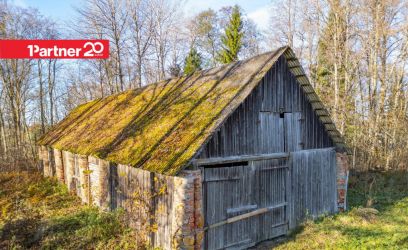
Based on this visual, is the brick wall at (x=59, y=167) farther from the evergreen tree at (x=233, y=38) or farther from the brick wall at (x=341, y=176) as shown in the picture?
the evergreen tree at (x=233, y=38)

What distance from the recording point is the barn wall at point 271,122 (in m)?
8.54

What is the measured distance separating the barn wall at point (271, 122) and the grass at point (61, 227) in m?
4.14

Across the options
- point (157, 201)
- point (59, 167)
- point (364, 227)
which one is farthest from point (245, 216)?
point (59, 167)

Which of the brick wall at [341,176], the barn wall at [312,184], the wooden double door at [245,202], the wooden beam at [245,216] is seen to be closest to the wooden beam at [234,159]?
the wooden double door at [245,202]

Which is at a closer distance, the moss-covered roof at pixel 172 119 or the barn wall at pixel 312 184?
the moss-covered roof at pixel 172 119

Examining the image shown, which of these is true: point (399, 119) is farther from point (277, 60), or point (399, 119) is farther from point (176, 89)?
point (176, 89)

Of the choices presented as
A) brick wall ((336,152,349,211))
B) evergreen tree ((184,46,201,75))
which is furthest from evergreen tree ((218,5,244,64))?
brick wall ((336,152,349,211))

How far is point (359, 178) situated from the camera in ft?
56.9

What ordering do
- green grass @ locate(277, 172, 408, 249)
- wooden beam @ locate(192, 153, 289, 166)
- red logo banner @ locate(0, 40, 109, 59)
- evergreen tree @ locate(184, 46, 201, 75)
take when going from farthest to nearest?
evergreen tree @ locate(184, 46, 201, 75) < red logo banner @ locate(0, 40, 109, 59) < green grass @ locate(277, 172, 408, 249) < wooden beam @ locate(192, 153, 289, 166)

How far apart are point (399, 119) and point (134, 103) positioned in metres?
17.2

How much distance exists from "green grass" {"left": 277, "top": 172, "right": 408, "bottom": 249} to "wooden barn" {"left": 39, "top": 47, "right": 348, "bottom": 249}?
89 centimetres

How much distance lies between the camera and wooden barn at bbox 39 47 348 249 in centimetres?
792

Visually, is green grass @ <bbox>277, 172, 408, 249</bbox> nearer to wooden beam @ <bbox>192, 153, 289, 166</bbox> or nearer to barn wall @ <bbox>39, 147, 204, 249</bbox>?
wooden beam @ <bbox>192, 153, 289, 166</bbox>

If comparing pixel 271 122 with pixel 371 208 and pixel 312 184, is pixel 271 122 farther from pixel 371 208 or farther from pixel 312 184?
pixel 371 208
